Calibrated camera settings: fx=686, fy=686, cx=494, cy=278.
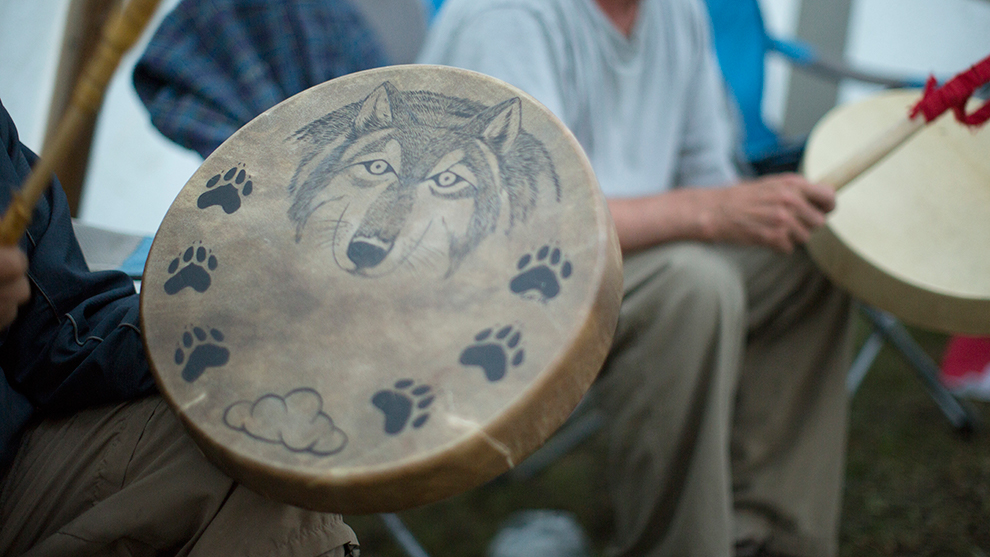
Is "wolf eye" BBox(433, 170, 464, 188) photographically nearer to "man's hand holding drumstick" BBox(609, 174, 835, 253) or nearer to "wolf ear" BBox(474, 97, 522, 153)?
"wolf ear" BBox(474, 97, 522, 153)

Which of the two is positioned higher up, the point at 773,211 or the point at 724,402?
the point at 773,211

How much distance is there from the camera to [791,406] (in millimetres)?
1399

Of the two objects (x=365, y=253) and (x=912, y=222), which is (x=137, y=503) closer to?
(x=365, y=253)

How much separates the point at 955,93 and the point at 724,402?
0.53m

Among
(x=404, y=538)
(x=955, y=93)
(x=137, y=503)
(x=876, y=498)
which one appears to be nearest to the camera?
(x=137, y=503)

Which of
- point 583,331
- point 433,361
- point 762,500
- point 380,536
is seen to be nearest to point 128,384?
point 433,361

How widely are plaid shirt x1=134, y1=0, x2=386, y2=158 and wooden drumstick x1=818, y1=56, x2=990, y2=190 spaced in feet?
2.81

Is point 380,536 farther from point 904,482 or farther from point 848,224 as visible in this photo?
point 904,482

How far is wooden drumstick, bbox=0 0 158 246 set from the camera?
428 millimetres

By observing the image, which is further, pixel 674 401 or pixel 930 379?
pixel 930 379

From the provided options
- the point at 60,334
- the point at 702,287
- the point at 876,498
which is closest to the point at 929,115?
the point at 702,287

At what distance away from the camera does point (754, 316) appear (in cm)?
146

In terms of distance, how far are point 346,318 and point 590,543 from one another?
1.02 meters

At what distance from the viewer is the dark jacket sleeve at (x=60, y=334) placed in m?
0.65
